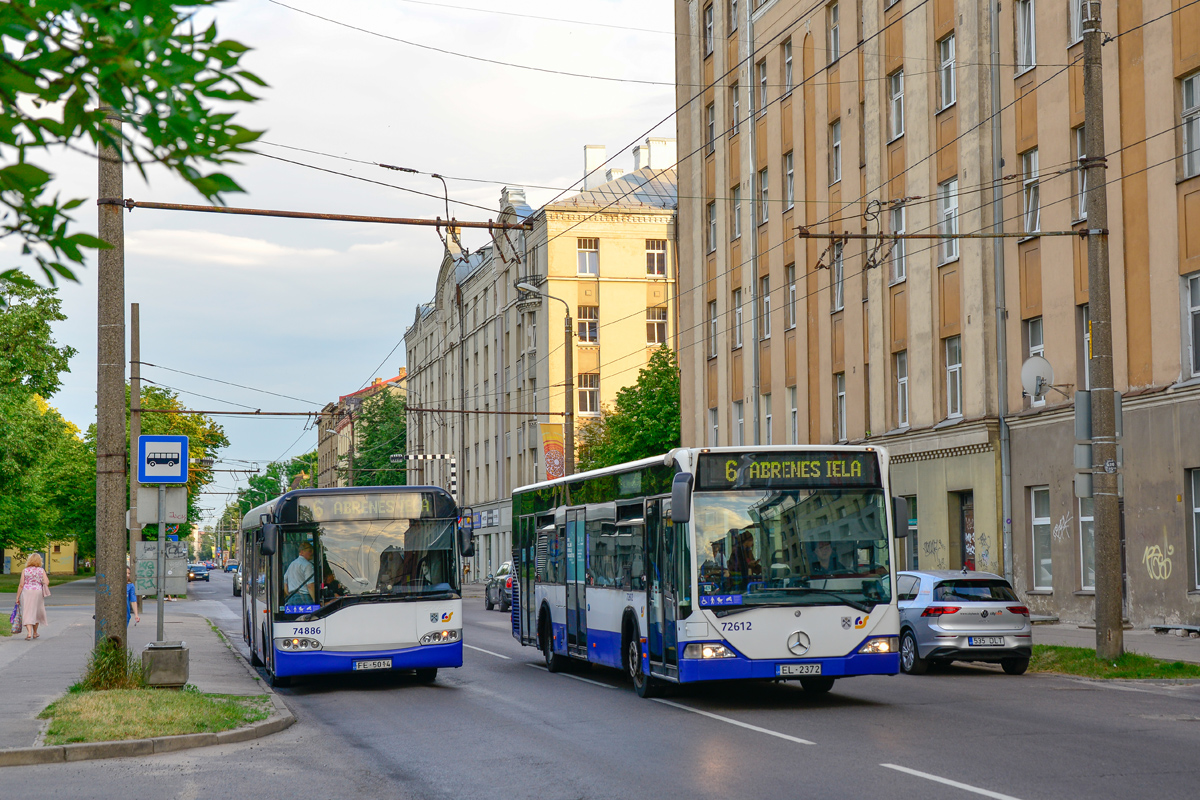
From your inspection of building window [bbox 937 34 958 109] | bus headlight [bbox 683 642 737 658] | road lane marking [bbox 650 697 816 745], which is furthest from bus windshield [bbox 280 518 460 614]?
building window [bbox 937 34 958 109]

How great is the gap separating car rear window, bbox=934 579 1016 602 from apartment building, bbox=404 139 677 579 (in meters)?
39.2

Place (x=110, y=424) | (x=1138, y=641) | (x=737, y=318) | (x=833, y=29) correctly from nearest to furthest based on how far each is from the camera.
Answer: (x=110, y=424) → (x=1138, y=641) → (x=833, y=29) → (x=737, y=318)

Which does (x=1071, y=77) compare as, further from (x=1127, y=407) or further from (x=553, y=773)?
(x=553, y=773)

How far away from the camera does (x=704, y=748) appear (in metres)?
11.3

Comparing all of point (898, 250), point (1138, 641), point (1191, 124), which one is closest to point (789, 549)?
point (1138, 641)

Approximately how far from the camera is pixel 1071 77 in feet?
86.5

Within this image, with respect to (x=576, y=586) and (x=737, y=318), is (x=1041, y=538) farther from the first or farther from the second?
(x=737, y=318)

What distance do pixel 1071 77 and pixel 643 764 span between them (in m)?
20.2

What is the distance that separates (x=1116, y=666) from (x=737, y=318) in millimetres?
25283

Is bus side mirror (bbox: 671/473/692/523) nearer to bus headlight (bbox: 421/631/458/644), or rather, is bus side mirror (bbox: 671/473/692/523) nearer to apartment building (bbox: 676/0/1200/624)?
bus headlight (bbox: 421/631/458/644)

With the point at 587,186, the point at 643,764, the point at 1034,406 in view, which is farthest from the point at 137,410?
the point at 587,186

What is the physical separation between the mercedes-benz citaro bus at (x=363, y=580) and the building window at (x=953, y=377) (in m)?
15.8

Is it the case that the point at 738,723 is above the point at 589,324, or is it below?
below

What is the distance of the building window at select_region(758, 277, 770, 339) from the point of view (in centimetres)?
4009
